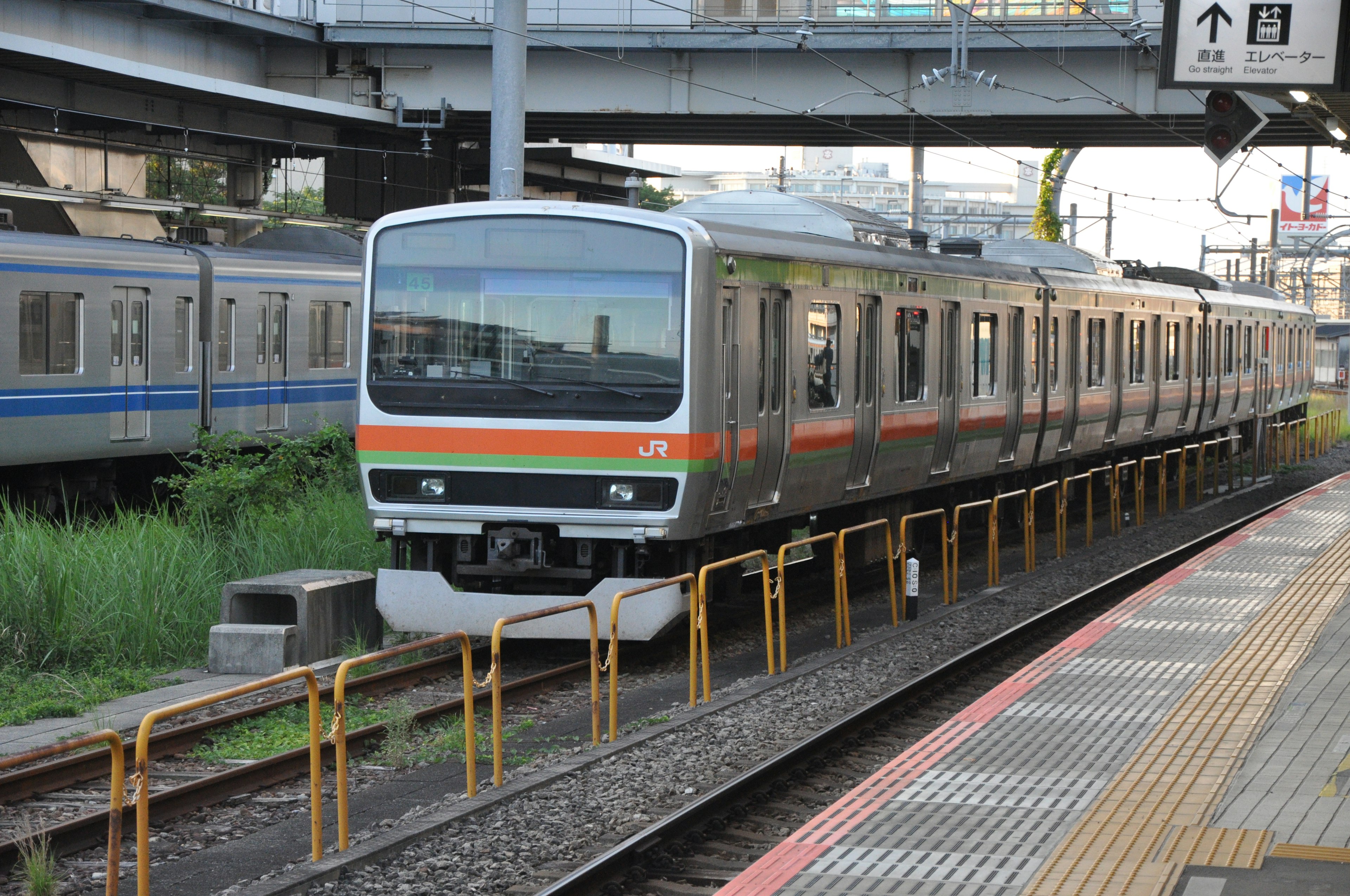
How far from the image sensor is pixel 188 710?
6.96 metres

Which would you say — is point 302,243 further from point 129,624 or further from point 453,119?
point 129,624

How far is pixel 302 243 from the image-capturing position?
23.2 meters

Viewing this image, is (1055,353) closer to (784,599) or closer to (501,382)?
(784,599)

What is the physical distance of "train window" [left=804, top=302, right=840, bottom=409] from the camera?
526 inches

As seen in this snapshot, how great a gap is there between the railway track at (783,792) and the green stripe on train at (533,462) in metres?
2.03

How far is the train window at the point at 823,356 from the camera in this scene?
1335cm

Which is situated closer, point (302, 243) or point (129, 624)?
point (129, 624)

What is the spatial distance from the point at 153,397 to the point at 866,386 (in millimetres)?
8544

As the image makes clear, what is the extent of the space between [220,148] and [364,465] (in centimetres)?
2461

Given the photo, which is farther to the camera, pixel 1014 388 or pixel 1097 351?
pixel 1097 351

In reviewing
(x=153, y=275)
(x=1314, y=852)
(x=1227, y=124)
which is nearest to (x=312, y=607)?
(x=1314, y=852)

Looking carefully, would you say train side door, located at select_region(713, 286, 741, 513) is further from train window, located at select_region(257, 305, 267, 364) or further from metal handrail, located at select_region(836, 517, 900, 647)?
train window, located at select_region(257, 305, 267, 364)

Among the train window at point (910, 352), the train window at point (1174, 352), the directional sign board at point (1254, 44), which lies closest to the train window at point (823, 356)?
the train window at point (910, 352)

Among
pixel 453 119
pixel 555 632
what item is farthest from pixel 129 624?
pixel 453 119
